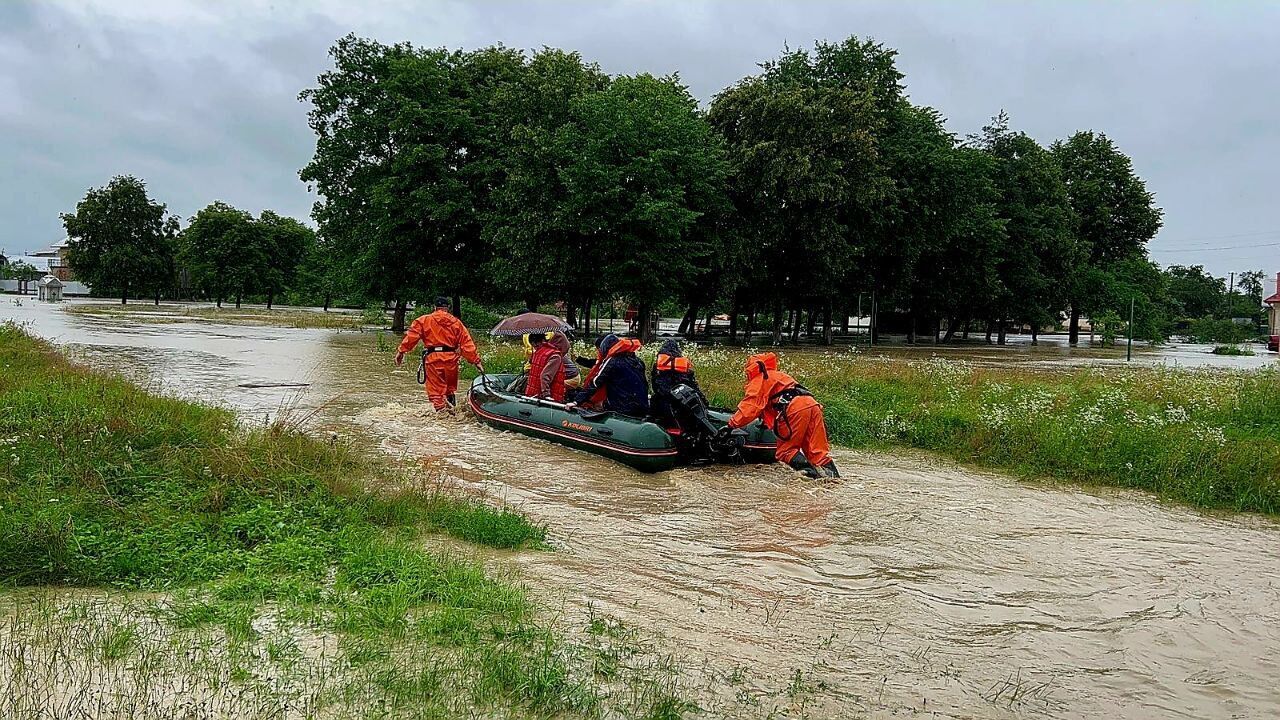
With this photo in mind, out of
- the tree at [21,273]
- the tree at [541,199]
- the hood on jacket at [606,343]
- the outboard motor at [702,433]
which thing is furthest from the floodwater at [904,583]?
the tree at [21,273]

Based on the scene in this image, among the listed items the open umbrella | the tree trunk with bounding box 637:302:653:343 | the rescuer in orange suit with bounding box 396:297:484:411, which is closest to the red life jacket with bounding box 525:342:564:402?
the open umbrella

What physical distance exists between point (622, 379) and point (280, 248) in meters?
70.2

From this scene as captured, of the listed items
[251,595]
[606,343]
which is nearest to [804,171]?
[606,343]

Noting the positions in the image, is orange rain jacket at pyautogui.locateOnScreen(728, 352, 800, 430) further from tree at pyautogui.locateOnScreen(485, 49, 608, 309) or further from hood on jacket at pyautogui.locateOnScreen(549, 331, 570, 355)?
tree at pyautogui.locateOnScreen(485, 49, 608, 309)

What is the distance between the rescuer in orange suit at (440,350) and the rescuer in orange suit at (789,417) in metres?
4.97

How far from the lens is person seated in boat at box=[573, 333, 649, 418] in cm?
1121

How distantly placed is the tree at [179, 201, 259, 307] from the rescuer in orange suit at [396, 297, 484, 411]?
60.7 m

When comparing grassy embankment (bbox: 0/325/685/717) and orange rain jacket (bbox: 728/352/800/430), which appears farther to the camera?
orange rain jacket (bbox: 728/352/800/430)

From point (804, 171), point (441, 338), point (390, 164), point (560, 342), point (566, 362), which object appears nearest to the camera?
point (560, 342)

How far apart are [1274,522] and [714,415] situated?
5.78 meters

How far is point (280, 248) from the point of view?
74375mm

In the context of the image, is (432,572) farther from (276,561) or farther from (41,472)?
(41,472)

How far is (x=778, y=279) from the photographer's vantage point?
3466 centimetres

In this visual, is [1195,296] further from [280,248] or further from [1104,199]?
[280,248]
